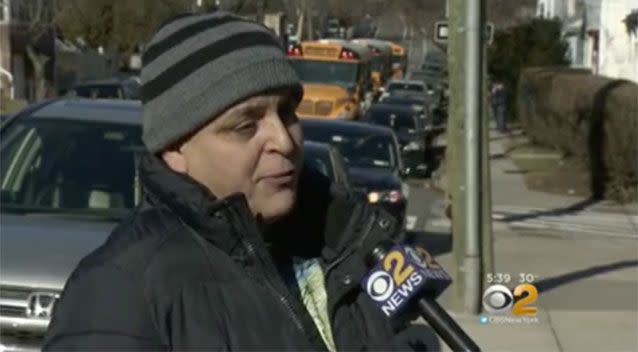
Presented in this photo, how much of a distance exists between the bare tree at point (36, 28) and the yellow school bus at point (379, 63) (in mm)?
10402

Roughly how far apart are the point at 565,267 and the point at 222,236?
14191mm

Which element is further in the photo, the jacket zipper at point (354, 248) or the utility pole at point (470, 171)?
the utility pole at point (470, 171)

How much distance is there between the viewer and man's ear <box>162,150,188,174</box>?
2445 millimetres

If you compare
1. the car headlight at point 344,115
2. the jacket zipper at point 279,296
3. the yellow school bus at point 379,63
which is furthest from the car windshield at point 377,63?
the jacket zipper at point 279,296

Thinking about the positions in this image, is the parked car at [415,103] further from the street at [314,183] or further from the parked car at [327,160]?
the parked car at [327,160]

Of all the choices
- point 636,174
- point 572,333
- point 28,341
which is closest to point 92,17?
point 636,174

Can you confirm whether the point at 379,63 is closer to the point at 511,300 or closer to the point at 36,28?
the point at 36,28

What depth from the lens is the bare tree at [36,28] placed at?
164 feet

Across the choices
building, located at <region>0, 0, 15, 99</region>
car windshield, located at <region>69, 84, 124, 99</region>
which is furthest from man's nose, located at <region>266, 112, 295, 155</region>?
building, located at <region>0, 0, 15, 99</region>

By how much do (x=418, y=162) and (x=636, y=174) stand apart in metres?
Answer: 10.3

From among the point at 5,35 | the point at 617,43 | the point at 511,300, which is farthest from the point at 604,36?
the point at 511,300

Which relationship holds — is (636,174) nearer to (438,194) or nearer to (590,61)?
(438,194)

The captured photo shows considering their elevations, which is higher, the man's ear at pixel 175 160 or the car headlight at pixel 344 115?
the man's ear at pixel 175 160

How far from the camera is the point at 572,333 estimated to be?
449 inches
